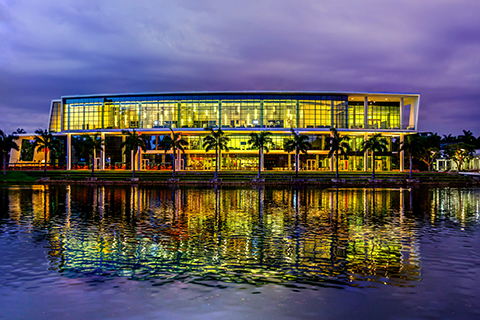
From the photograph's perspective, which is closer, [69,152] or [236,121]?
[236,121]

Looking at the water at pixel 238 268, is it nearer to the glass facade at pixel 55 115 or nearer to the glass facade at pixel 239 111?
the glass facade at pixel 239 111

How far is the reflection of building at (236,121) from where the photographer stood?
10550 cm

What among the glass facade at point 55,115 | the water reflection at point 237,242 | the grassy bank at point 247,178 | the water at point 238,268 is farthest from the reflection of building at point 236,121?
the water at point 238,268

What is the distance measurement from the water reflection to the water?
0.07m

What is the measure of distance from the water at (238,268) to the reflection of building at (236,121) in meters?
79.7

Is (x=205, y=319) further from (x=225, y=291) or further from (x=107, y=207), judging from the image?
(x=107, y=207)

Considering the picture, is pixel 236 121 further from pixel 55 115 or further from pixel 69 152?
pixel 55 115

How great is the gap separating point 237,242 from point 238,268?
491 cm

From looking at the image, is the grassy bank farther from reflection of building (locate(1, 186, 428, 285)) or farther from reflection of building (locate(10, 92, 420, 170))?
reflection of building (locate(1, 186, 428, 285))

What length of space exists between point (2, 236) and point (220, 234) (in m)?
11.8

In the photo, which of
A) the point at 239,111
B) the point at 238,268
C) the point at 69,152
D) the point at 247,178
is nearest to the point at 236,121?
the point at 239,111

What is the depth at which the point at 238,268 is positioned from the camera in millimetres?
14742

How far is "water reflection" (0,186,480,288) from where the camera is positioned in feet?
46.4

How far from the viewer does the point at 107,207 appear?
35.4 m
